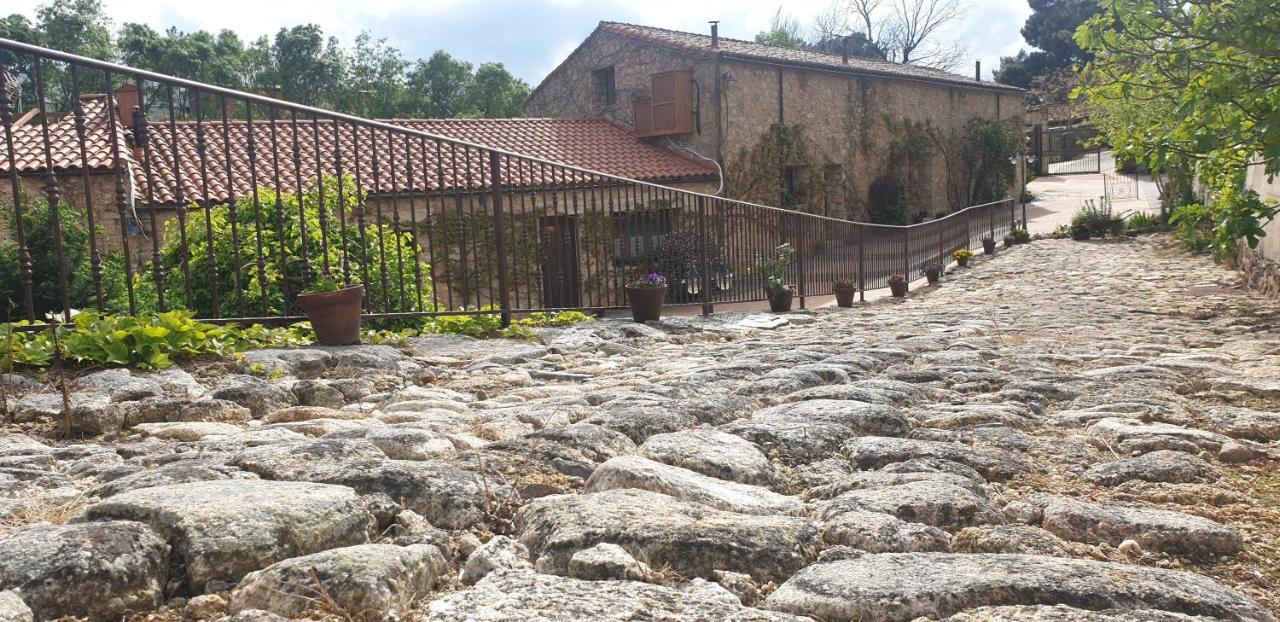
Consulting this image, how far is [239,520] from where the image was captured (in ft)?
6.26

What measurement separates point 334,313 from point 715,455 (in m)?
2.85

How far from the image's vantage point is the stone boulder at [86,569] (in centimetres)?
163

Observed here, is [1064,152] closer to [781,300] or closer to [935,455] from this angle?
[781,300]

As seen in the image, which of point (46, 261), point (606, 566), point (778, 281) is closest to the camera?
point (606, 566)

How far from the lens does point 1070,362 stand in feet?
17.5

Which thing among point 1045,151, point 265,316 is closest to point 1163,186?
point 1045,151

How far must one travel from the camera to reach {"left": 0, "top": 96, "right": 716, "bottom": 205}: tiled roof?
14484mm

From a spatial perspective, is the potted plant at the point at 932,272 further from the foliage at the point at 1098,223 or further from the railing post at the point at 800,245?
the railing post at the point at 800,245

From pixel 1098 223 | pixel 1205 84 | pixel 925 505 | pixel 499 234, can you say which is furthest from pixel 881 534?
pixel 1098 223

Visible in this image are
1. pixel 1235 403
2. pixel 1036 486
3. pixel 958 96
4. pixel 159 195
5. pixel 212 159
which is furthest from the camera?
pixel 958 96

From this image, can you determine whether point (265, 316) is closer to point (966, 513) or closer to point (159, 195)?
point (966, 513)

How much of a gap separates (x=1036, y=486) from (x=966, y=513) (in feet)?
1.74

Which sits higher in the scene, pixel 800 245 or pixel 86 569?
pixel 800 245

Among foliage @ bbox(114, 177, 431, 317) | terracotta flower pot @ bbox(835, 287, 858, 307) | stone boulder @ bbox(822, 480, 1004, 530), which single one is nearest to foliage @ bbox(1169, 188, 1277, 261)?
terracotta flower pot @ bbox(835, 287, 858, 307)
